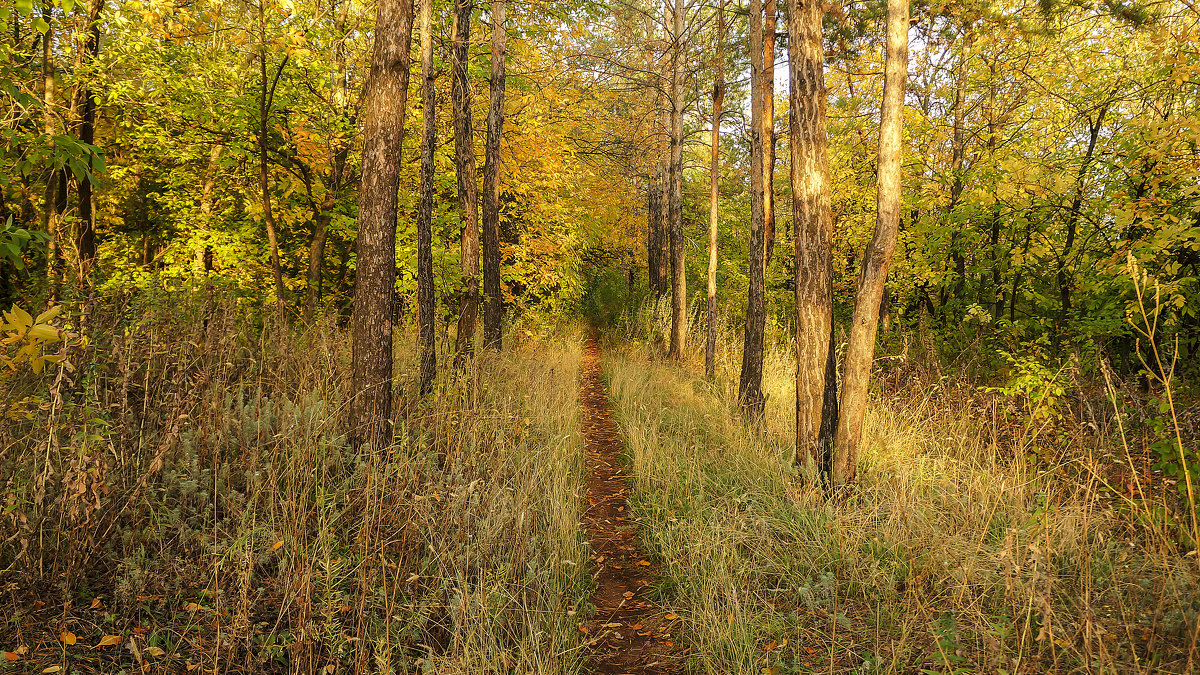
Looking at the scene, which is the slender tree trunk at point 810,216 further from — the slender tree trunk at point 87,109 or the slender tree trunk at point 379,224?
the slender tree trunk at point 87,109

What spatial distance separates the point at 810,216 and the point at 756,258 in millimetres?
3815

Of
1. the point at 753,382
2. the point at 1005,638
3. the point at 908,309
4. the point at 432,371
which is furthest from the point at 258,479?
the point at 908,309

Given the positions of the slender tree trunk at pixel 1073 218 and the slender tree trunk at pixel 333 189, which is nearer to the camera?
the slender tree trunk at pixel 1073 218

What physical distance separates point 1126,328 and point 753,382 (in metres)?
4.35

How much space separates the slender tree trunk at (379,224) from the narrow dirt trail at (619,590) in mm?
2160

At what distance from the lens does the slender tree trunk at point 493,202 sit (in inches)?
371

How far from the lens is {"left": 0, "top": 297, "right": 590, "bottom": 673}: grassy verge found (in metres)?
2.71

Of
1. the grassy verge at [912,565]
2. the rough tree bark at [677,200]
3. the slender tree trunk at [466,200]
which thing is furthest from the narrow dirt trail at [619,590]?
the rough tree bark at [677,200]

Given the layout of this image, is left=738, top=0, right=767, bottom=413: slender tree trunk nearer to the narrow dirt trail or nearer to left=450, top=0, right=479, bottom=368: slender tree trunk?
the narrow dirt trail

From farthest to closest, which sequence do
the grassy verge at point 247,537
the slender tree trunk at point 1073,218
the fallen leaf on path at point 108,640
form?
the slender tree trunk at point 1073,218 < the grassy verge at point 247,537 < the fallen leaf on path at point 108,640

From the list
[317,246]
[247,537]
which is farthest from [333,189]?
[247,537]

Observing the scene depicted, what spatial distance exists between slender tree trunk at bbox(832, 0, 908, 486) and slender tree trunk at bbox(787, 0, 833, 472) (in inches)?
10.8

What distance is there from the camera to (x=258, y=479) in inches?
140

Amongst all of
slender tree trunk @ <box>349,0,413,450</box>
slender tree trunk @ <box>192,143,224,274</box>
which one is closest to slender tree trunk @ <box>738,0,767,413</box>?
slender tree trunk @ <box>349,0,413,450</box>
